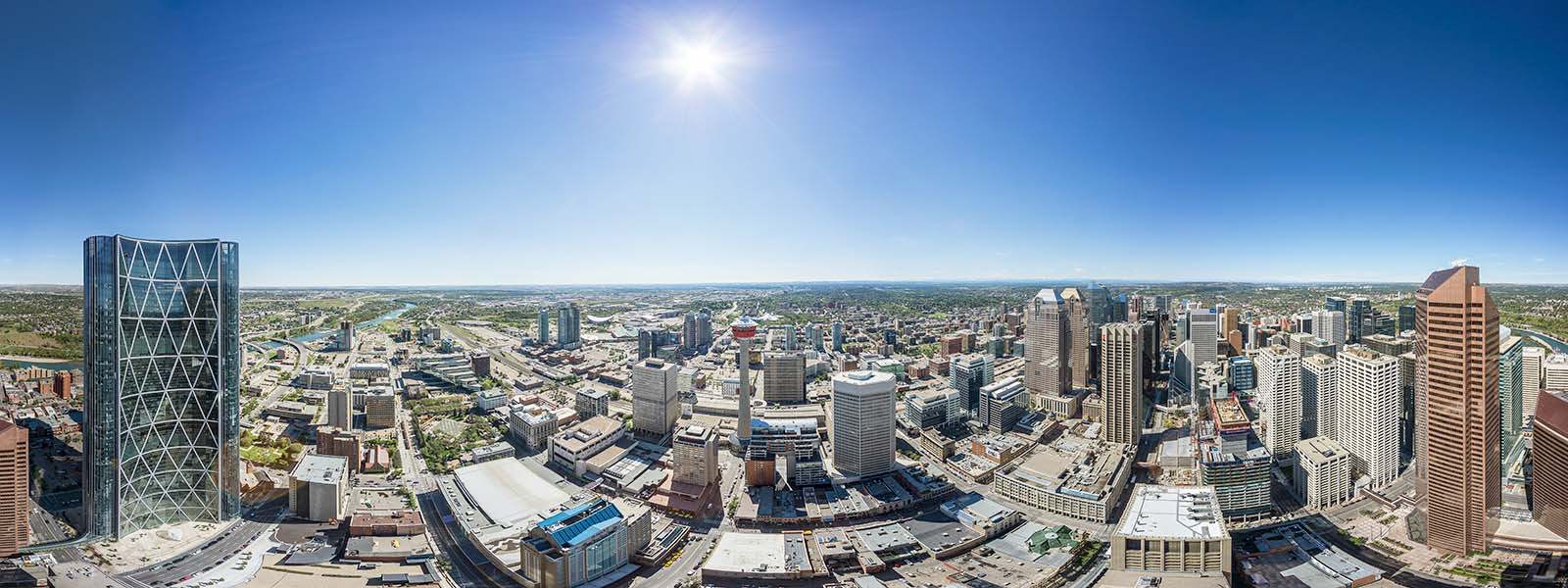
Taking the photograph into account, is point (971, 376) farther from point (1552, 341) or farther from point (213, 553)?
point (213, 553)

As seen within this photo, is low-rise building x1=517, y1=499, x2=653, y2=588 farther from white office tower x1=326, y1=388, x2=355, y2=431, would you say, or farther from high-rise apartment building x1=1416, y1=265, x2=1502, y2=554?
high-rise apartment building x1=1416, y1=265, x2=1502, y2=554

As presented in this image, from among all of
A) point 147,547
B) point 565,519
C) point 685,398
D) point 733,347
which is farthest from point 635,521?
point 733,347

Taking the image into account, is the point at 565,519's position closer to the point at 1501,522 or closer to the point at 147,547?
the point at 147,547

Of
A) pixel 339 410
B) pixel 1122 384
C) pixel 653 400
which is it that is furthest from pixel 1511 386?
pixel 339 410

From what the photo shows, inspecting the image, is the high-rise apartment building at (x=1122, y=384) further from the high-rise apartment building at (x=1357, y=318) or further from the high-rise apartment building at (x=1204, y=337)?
the high-rise apartment building at (x=1357, y=318)

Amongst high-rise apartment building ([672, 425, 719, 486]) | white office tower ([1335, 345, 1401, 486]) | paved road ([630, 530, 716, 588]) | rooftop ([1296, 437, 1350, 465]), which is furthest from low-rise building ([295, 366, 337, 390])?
white office tower ([1335, 345, 1401, 486])

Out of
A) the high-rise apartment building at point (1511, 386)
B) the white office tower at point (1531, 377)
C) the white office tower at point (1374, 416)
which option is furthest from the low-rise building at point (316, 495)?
the white office tower at point (1531, 377)
